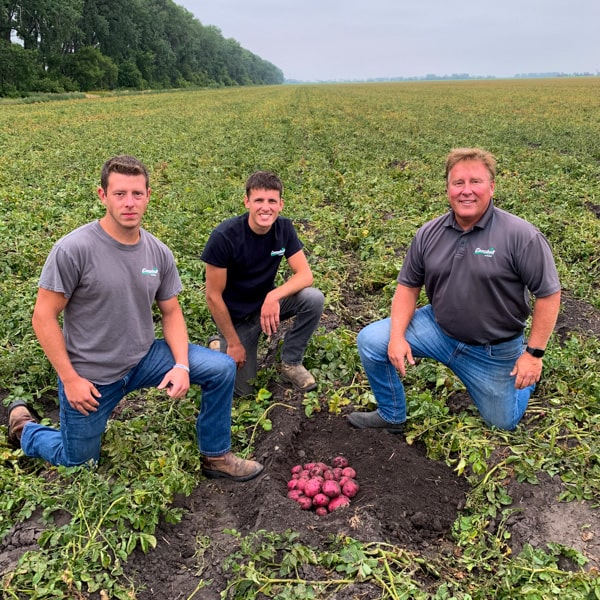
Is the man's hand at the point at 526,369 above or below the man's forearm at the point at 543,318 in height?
below

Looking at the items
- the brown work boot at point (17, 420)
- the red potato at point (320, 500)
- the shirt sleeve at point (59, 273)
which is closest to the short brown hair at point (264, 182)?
the shirt sleeve at point (59, 273)

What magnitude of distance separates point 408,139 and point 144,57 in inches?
2770

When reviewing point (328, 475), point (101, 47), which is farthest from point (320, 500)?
point (101, 47)

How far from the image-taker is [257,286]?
4480 mm

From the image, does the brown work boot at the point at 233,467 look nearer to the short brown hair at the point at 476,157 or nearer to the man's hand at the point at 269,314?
the man's hand at the point at 269,314

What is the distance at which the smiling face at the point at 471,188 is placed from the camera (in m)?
3.45

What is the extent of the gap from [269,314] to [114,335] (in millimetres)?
1332

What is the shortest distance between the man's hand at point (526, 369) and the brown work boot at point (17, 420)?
11.0 ft

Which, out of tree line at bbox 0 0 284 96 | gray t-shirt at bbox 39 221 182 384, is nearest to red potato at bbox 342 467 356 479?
gray t-shirt at bbox 39 221 182 384

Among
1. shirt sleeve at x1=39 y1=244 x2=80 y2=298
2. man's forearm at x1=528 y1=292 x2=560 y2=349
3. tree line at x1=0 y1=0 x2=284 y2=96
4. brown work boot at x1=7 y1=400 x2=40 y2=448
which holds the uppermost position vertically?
tree line at x1=0 y1=0 x2=284 y2=96

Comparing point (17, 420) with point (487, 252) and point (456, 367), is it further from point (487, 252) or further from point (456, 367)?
point (487, 252)

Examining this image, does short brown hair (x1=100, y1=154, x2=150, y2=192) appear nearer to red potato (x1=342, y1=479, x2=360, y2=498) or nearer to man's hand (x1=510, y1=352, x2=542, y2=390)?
red potato (x1=342, y1=479, x2=360, y2=498)

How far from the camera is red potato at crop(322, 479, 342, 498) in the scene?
333 cm

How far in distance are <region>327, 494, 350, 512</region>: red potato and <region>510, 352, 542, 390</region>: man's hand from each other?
4.38 ft
